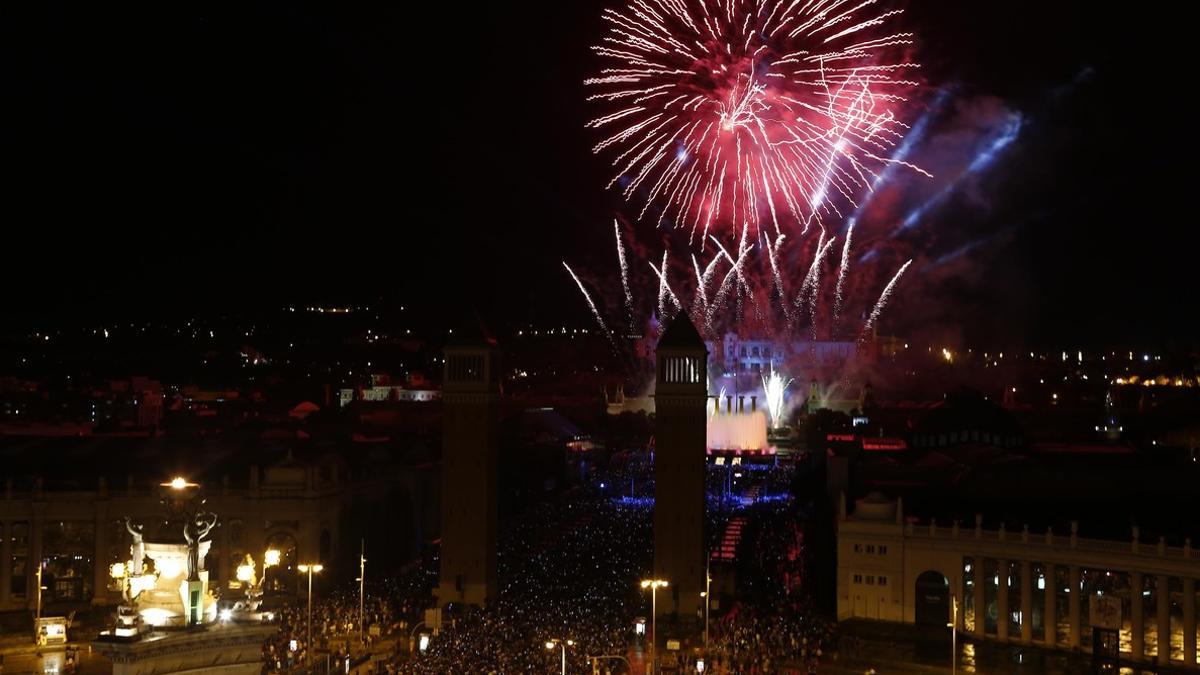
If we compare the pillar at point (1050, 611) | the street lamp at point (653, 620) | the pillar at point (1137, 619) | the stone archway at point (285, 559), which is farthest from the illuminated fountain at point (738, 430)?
the pillar at point (1137, 619)

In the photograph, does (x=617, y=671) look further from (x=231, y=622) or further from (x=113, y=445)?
(x=113, y=445)

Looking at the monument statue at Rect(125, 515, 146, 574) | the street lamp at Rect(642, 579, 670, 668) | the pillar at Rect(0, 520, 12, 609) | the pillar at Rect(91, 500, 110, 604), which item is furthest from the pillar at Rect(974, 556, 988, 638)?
the monument statue at Rect(125, 515, 146, 574)

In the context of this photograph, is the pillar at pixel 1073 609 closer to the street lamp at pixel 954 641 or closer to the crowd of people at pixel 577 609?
the street lamp at pixel 954 641

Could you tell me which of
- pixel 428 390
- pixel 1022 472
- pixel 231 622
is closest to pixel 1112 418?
pixel 1022 472

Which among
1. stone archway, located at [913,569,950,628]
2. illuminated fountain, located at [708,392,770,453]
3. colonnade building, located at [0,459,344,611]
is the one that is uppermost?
illuminated fountain, located at [708,392,770,453]

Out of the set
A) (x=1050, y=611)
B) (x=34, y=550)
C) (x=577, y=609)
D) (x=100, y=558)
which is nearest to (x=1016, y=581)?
(x=1050, y=611)

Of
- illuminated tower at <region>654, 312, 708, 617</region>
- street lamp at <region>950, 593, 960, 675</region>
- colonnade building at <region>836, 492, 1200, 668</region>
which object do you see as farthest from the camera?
A: illuminated tower at <region>654, 312, 708, 617</region>

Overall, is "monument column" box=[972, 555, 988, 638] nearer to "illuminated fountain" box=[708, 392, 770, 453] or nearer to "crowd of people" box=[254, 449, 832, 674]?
"crowd of people" box=[254, 449, 832, 674]
